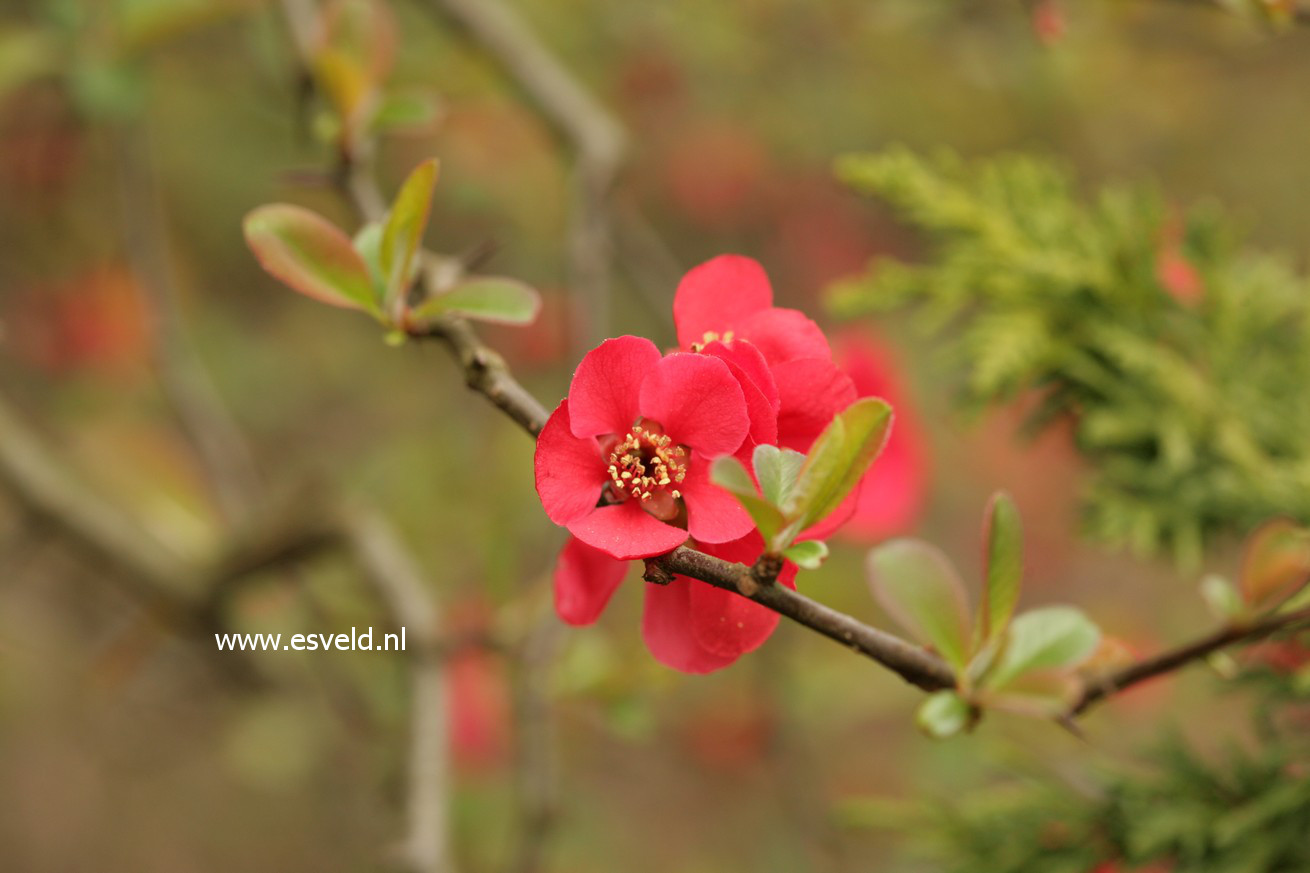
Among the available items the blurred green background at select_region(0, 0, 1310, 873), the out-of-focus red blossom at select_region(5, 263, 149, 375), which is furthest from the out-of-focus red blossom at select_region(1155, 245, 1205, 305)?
the out-of-focus red blossom at select_region(5, 263, 149, 375)

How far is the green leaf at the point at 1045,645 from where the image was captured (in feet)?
1.32

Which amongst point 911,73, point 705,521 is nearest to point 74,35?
point 705,521

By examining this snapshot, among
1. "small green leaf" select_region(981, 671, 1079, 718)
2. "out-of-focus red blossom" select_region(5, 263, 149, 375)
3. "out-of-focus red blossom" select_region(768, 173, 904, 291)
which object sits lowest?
"out-of-focus red blossom" select_region(5, 263, 149, 375)

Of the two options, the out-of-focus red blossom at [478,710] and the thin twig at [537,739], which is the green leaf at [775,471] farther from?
the out-of-focus red blossom at [478,710]

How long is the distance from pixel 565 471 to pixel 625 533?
0.04 metres

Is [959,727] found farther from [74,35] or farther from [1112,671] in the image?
[74,35]

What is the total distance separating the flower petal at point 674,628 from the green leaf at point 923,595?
0.10m

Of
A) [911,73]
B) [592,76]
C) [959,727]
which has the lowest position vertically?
[592,76]

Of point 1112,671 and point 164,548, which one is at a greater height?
point 1112,671

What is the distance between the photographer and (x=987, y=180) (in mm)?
796

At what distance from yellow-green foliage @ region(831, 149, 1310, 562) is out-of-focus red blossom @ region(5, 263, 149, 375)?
161 cm

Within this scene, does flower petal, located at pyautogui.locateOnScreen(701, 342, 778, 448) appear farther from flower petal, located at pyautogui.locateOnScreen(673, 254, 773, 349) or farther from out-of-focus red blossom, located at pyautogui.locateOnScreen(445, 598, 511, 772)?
out-of-focus red blossom, located at pyautogui.locateOnScreen(445, 598, 511, 772)

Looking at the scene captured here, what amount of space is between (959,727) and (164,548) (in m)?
1.08

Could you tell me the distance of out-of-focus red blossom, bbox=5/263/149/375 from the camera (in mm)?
1847
